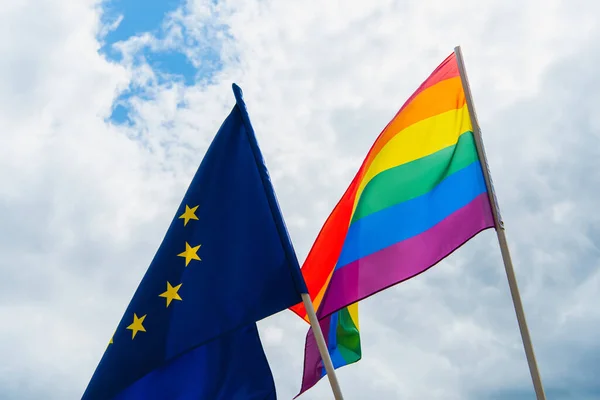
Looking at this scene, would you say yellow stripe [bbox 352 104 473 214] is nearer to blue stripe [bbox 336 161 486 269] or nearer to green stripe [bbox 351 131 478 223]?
green stripe [bbox 351 131 478 223]

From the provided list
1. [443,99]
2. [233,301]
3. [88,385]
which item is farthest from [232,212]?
[443,99]

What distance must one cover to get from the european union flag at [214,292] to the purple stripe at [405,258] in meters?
1.69

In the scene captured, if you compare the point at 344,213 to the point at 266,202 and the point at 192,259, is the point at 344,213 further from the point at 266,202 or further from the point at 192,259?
the point at 192,259

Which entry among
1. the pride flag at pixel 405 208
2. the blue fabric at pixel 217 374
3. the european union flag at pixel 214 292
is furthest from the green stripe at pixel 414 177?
the blue fabric at pixel 217 374

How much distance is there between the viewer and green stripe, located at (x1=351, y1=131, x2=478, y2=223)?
13836 millimetres

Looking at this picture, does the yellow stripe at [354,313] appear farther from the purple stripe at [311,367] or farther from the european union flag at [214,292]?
the european union flag at [214,292]

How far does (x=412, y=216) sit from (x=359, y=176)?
6.74ft

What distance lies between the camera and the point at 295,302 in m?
12.5

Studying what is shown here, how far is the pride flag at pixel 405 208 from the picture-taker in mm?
13227

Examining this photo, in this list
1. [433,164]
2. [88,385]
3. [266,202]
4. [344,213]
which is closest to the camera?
[88,385]

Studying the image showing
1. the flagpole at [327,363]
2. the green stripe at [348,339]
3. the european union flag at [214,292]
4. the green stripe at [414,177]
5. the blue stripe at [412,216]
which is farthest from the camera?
the green stripe at [348,339]

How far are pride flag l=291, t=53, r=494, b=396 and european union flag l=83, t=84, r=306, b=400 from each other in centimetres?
176

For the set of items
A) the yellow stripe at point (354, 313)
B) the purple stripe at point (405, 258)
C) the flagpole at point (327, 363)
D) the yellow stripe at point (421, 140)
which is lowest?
the flagpole at point (327, 363)

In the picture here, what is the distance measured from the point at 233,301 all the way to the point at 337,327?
4080 mm
